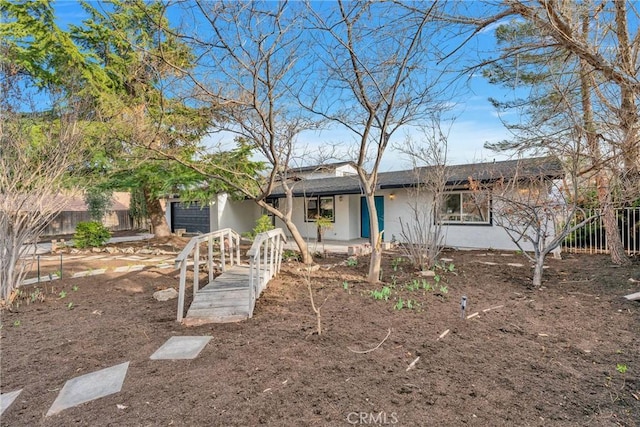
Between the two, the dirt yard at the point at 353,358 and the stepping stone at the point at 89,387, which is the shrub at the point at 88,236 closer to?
the dirt yard at the point at 353,358

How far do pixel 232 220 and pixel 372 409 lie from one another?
15612 millimetres

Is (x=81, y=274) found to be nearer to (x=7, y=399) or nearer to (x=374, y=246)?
(x=7, y=399)

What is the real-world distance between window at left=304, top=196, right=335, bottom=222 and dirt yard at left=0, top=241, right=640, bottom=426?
9.10m

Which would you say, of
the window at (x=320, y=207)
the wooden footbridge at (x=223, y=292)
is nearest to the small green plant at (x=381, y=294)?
the wooden footbridge at (x=223, y=292)

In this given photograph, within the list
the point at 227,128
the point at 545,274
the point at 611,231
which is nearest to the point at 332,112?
the point at 227,128

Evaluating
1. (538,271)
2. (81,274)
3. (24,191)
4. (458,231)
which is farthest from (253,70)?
(458,231)

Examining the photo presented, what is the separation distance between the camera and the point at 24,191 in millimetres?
5277

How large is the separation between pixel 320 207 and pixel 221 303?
10547mm

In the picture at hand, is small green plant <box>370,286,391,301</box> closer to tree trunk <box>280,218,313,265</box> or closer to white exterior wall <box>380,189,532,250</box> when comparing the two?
tree trunk <box>280,218,313,265</box>

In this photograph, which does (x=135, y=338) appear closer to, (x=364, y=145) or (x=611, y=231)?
(x=364, y=145)

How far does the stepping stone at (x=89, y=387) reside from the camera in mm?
2499

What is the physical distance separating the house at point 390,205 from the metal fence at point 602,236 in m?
1.74

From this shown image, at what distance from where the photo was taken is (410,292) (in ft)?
17.5

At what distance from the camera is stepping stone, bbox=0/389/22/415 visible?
2504mm
